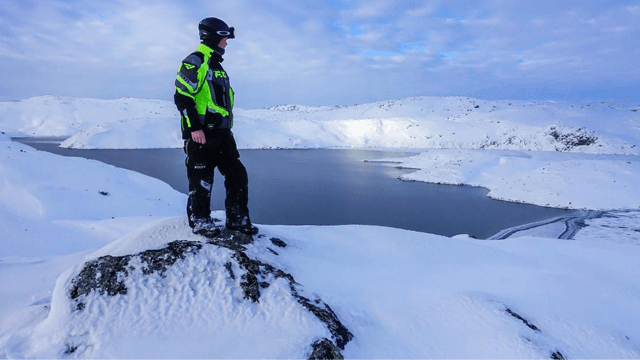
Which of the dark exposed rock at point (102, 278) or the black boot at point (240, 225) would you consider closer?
the dark exposed rock at point (102, 278)

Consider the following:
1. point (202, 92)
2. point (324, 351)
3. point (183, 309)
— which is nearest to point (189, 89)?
point (202, 92)

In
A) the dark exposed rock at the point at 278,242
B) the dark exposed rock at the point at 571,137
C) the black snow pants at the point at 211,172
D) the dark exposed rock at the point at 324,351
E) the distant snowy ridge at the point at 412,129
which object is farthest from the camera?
the distant snowy ridge at the point at 412,129

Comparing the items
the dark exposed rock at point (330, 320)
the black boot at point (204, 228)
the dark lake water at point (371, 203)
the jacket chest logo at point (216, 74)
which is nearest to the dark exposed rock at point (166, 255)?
the black boot at point (204, 228)

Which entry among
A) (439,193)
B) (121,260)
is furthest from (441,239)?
(439,193)

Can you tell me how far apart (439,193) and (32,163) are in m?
18.0

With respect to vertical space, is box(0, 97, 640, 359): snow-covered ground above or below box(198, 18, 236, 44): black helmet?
below

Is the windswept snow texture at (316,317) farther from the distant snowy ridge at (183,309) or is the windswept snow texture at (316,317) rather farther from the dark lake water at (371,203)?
the dark lake water at (371,203)

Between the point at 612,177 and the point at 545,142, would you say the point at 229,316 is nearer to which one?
the point at 612,177

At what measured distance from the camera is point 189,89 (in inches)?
136

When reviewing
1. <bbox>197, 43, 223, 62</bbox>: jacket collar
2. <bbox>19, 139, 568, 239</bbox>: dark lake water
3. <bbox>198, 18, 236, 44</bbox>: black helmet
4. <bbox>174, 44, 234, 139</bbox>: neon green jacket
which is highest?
<bbox>198, 18, 236, 44</bbox>: black helmet

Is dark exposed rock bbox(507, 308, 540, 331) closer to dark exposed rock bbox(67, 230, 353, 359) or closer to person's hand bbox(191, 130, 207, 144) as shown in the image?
dark exposed rock bbox(67, 230, 353, 359)

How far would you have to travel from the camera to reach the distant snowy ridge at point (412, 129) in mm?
39406

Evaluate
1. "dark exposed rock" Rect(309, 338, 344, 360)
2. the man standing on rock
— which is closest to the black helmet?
the man standing on rock

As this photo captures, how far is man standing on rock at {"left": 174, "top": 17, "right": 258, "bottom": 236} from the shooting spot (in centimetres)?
349
